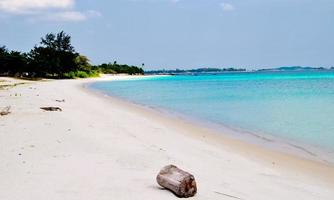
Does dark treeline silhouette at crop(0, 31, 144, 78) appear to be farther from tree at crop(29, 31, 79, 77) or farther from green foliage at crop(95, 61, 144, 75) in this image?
green foliage at crop(95, 61, 144, 75)

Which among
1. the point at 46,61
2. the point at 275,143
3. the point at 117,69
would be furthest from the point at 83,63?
the point at 275,143

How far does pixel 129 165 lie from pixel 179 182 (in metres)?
2.00

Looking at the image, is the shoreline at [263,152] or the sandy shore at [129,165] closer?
the sandy shore at [129,165]

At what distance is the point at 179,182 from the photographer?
576cm

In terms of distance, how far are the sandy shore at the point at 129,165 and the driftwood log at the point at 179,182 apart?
0.11 meters

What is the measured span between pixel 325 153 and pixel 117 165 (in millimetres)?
5751

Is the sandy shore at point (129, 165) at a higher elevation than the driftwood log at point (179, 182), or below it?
below

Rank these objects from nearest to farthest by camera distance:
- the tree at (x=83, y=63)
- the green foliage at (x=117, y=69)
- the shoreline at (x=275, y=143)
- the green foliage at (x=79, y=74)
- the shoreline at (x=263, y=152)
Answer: the shoreline at (x=263, y=152), the shoreline at (x=275, y=143), the green foliage at (x=79, y=74), the tree at (x=83, y=63), the green foliage at (x=117, y=69)

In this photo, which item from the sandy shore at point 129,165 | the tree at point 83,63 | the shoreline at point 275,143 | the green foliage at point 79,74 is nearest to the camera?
the sandy shore at point 129,165

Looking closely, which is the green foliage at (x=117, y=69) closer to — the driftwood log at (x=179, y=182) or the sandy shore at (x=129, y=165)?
the sandy shore at (x=129, y=165)

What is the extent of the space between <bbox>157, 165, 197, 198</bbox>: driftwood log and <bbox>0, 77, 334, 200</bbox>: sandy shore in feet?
0.37

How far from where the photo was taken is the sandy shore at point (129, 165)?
6.01m

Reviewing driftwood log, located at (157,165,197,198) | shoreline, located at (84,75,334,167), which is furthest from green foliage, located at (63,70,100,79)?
driftwood log, located at (157,165,197,198)

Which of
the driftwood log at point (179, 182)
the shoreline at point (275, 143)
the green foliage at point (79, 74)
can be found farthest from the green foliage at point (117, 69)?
the driftwood log at point (179, 182)
